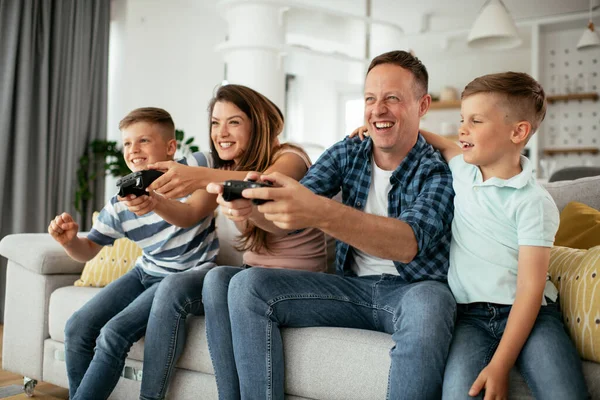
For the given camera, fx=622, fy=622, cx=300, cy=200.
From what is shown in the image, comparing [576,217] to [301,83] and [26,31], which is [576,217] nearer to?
[26,31]

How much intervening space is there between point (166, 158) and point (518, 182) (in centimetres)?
118

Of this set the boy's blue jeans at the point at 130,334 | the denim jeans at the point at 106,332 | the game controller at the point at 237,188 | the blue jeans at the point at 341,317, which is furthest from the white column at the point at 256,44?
the game controller at the point at 237,188

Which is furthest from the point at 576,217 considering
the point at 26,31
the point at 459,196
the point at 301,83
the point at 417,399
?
the point at 301,83

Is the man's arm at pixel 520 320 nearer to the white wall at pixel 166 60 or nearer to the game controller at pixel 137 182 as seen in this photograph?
the game controller at pixel 137 182

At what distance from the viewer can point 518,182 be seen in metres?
1.38

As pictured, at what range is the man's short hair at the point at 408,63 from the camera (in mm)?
1661

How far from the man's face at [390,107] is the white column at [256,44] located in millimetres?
3449

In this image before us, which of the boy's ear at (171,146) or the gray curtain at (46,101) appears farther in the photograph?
the gray curtain at (46,101)

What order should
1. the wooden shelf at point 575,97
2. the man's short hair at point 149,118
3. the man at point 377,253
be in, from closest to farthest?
the man at point 377,253, the man's short hair at point 149,118, the wooden shelf at point 575,97

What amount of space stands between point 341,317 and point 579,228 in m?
0.73

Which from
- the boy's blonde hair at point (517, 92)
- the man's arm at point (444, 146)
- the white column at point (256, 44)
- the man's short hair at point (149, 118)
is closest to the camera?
the boy's blonde hair at point (517, 92)

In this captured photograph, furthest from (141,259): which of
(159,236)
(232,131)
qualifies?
(232,131)

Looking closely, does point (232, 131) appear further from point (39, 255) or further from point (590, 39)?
point (590, 39)

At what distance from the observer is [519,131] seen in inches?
56.5
